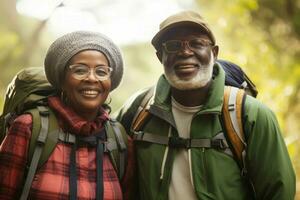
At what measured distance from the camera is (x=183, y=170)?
3.33m

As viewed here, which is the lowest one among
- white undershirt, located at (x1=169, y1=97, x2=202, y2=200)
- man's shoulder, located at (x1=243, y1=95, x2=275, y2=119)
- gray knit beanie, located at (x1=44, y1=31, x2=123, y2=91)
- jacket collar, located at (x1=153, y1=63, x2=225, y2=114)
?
white undershirt, located at (x1=169, y1=97, x2=202, y2=200)

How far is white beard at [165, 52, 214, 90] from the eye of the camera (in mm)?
3402

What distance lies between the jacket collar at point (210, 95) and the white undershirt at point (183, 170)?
146 mm

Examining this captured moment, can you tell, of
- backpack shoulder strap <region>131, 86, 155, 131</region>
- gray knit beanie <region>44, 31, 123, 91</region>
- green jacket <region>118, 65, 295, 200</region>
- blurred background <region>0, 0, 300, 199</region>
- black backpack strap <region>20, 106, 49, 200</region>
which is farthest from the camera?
blurred background <region>0, 0, 300, 199</region>

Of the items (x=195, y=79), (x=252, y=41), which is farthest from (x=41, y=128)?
(x=252, y=41)

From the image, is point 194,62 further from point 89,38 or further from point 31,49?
point 31,49

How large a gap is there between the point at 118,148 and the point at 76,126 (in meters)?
0.44

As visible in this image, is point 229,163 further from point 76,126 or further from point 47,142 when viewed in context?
point 47,142

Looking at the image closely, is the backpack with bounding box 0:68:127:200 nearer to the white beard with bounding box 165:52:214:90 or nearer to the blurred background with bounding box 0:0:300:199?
the white beard with bounding box 165:52:214:90

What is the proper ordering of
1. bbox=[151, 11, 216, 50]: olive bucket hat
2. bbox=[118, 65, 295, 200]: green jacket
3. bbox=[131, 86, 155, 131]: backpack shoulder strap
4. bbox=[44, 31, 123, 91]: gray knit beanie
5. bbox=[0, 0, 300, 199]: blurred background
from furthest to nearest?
bbox=[0, 0, 300, 199]: blurred background, bbox=[131, 86, 155, 131]: backpack shoulder strap, bbox=[151, 11, 216, 50]: olive bucket hat, bbox=[44, 31, 123, 91]: gray knit beanie, bbox=[118, 65, 295, 200]: green jacket

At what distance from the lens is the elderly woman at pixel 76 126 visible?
3.07m

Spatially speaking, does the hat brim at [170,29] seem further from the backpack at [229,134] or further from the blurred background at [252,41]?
the blurred background at [252,41]

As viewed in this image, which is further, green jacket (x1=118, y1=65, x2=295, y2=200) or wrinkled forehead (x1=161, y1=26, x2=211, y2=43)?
wrinkled forehead (x1=161, y1=26, x2=211, y2=43)

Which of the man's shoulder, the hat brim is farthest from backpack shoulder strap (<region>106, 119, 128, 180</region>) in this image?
the man's shoulder
